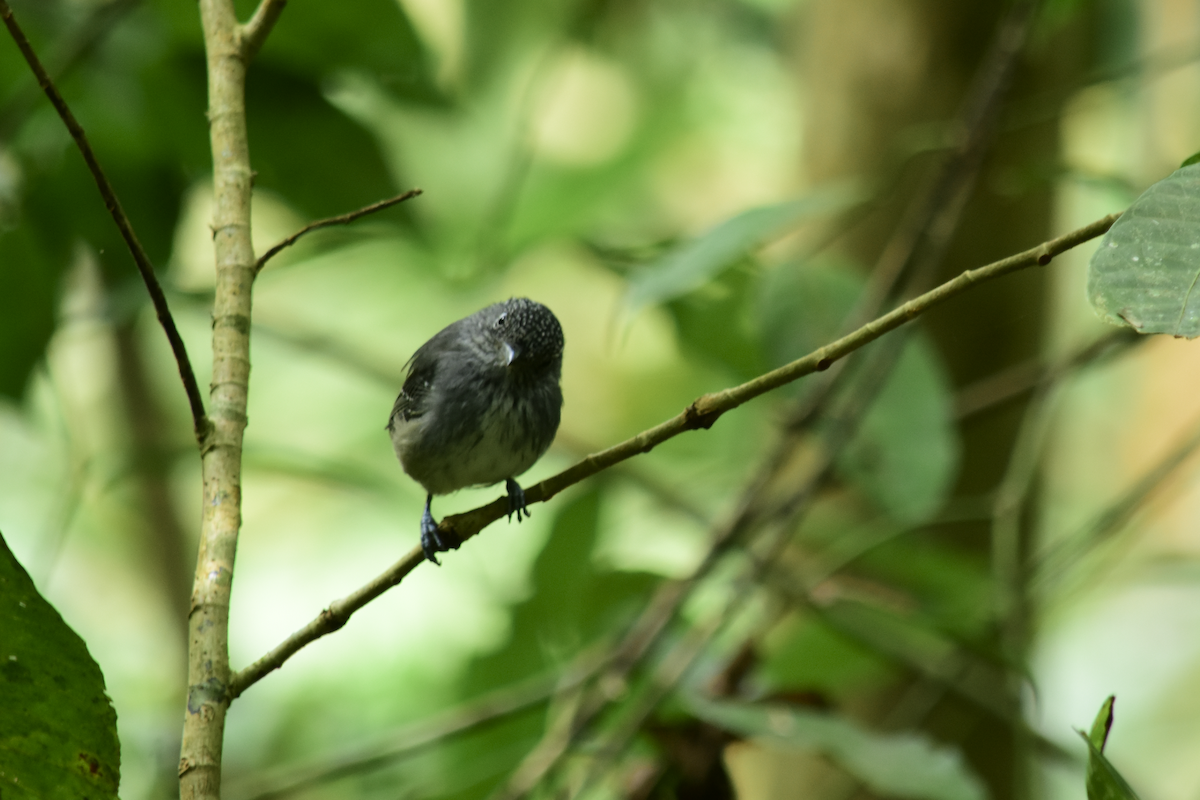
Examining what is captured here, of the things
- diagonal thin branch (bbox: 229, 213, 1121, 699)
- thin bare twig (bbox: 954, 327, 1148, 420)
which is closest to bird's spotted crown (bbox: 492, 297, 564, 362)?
diagonal thin branch (bbox: 229, 213, 1121, 699)

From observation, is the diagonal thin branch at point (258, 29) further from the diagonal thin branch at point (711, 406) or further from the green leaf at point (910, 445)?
the green leaf at point (910, 445)

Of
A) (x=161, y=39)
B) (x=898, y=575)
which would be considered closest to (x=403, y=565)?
(x=161, y=39)

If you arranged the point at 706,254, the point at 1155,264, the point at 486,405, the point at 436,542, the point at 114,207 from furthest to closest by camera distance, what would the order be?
the point at 486,405 → the point at 706,254 → the point at 436,542 → the point at 114,207 → the point at 1155,264

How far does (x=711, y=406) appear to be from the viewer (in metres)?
1.46

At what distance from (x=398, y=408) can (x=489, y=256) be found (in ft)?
2.80

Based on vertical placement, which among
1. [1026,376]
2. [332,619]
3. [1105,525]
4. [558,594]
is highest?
[1026,376]

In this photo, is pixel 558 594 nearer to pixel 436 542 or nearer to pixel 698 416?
pixel 436 542

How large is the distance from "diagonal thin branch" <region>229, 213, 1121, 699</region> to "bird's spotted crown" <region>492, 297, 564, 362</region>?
0.99 metres

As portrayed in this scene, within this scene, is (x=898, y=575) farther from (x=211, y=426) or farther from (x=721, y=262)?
(x=211, y=426)

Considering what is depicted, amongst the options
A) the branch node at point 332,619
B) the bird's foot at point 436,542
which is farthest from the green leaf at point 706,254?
the branch node at point 332,619

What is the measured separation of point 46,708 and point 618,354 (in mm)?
2896

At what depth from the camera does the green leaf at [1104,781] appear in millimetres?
1269

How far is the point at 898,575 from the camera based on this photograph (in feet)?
11.6

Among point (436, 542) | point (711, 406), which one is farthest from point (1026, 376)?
point (711, 406)
